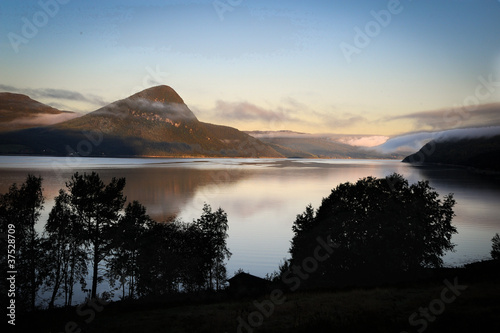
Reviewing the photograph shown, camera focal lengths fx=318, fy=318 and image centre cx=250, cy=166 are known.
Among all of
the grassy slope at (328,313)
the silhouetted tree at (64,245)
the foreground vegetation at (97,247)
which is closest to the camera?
the grassy slope at (328,313)

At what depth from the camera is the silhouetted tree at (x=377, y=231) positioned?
132ft

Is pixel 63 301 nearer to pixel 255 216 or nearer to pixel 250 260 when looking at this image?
pixel 250 260

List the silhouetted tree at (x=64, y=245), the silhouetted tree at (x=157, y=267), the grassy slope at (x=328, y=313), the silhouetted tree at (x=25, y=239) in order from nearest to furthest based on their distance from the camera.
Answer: the grassy slope at (x=328, y=313), the silhouetted tree at (x=25, y=239), the silhouetted tree at (x=64, y=245), the silhouetted tree at (x=157, y=267)

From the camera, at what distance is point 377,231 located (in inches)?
1676

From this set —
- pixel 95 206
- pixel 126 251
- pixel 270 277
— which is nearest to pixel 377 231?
pixel 270 277

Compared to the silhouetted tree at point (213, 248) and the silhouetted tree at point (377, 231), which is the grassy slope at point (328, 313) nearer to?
the silhouetted tree at point (377, 231)

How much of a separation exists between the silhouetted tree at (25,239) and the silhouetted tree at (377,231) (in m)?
32.0

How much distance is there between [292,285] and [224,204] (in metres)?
73.0

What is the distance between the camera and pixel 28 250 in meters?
37.1

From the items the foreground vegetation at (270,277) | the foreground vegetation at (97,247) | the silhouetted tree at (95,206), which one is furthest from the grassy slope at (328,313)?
the foreground vegetation at (97,247)

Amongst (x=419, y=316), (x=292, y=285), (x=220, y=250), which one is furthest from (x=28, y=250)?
(x=419, y=316)

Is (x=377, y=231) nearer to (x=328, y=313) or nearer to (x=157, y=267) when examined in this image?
(x=328, y=313)

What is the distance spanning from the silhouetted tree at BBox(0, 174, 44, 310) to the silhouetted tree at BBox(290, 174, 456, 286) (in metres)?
32.0

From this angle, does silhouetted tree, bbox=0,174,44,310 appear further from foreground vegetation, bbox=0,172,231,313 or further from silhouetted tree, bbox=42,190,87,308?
silhouetted tree, bbox=42,190,87,308
